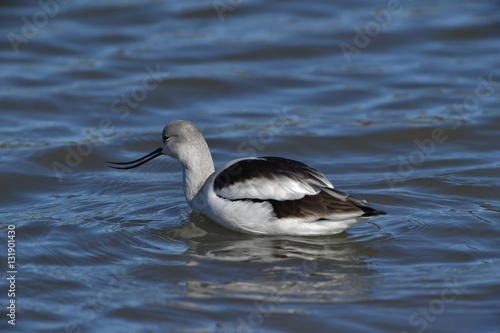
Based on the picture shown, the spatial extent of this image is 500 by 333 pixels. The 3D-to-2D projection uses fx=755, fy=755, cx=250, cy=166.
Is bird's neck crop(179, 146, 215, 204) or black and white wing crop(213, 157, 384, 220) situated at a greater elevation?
black and white wing crop(213, 157, 384, 220)

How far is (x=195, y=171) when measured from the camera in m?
7.87

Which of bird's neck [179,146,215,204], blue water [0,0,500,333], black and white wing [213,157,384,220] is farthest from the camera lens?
bird's neck [179,146,215,204]

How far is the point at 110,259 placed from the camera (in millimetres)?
6820

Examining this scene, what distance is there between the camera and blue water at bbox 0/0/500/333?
19.6ft

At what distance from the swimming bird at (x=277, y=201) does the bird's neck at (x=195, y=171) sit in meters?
0.32

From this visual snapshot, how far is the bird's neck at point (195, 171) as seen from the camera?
7.84 metres

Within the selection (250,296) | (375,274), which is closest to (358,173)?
(375,274)

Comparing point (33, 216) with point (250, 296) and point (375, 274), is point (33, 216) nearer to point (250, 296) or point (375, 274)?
point (250, 296)

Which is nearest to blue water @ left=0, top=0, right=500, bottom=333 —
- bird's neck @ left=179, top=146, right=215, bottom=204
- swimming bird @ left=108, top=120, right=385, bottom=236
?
swimming bird @ left=108, top=120, right=385, bottom=236

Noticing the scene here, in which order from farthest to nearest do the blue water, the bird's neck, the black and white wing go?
1. the bird's neck
2. the black and white wing
3. the blue water

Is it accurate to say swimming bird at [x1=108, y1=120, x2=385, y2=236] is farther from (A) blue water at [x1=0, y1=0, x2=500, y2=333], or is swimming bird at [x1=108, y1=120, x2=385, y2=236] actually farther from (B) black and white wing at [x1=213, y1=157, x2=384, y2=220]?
(A) blue water at [x1=0, y1=0, x2=500, y2=333]

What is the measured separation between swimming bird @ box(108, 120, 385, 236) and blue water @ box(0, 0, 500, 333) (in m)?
0.21

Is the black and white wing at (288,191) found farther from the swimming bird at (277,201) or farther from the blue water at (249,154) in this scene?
the blue water at (249,154)

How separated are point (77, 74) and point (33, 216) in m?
5.35
